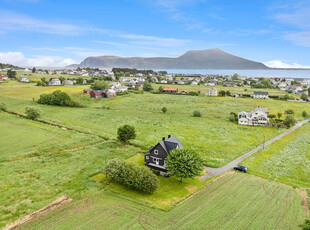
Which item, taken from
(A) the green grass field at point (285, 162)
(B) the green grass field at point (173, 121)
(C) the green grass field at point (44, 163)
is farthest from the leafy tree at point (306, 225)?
(C) the green grass field at point (44, 163)

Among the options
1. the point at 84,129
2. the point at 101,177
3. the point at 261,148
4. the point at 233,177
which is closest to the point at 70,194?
the point at 101,177

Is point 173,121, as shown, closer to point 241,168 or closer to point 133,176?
point 241,168

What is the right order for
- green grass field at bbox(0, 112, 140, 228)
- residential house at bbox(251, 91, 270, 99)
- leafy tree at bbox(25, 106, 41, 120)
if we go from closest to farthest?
green grass field at bbox(0, 112, 140, 228) < leafy tree at bbox(25, 106, 41, 120) < residential house at bbox(251, 91, 270, 99)

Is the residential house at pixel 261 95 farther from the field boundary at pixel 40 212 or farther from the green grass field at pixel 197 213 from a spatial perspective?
the field boundary at pixel 40 212

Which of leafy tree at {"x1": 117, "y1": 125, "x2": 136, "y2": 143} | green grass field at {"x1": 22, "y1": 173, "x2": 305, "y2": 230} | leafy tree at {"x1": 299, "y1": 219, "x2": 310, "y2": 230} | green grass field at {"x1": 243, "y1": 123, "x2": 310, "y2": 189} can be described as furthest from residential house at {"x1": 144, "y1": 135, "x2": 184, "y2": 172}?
leafy tree at {"x1": 299, "y1": 219, "x2": 310, "y2": 230}

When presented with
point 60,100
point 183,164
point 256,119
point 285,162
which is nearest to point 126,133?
point 183,164

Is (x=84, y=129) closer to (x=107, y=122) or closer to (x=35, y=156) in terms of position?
(x=107, y=122)

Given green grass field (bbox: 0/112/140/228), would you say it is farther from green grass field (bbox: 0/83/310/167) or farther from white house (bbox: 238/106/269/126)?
white house (bbox: 238/106/269/126)
